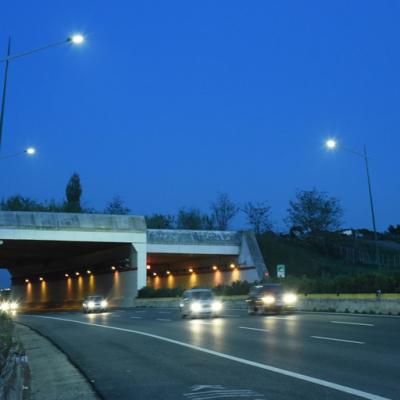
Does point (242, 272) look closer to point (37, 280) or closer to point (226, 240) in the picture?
point (226, 240)

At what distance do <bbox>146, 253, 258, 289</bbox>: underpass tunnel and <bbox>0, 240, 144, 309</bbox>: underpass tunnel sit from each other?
4001mm

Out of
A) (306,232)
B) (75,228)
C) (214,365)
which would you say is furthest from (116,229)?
(214,365)

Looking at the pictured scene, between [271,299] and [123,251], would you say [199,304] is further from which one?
[123,251]

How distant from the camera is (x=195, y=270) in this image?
68.9 meters

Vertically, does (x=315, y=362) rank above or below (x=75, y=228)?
below

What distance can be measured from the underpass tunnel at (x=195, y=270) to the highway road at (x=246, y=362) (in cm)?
3860

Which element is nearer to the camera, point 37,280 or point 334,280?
point 334,280

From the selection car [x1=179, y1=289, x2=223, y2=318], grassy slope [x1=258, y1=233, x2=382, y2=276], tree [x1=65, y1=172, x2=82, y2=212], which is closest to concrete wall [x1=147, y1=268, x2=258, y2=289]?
grassy slope [x1=258, y1=233, x2=382, y2=276]

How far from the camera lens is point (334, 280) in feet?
123

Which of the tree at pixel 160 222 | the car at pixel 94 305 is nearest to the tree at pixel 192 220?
the tree at pixel 160 222

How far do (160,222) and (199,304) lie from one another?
81.2 metres

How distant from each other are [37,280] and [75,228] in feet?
130

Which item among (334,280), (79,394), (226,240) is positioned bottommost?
(79,394)

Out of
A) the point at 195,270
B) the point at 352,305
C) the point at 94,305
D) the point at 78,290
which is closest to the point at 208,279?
the point at 195,270
